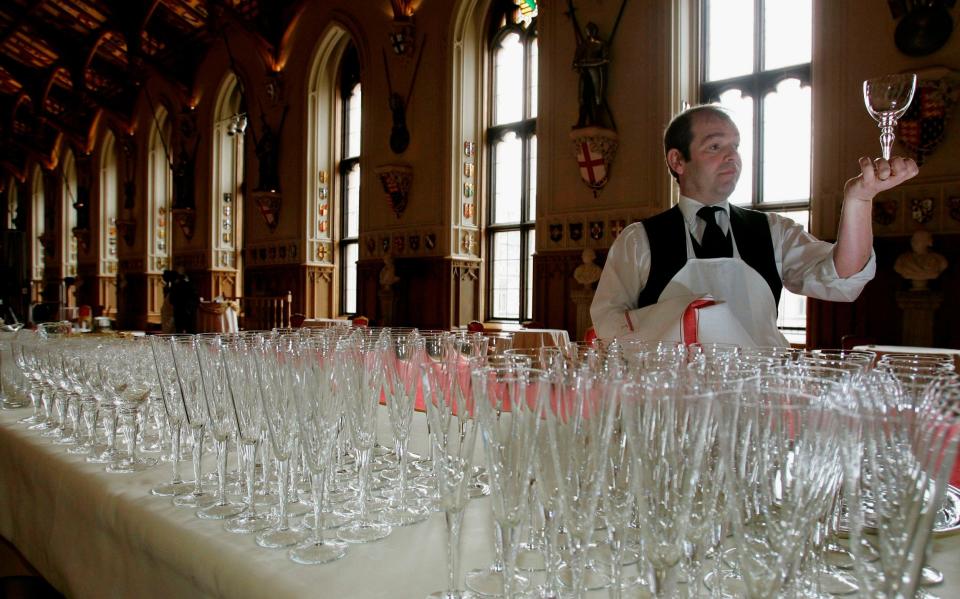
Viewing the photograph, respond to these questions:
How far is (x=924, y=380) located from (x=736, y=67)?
6.91 meters

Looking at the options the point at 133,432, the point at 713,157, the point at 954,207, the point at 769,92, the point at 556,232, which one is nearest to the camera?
the point at 133,432

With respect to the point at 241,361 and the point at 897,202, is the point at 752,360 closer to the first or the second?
the point at 241,361

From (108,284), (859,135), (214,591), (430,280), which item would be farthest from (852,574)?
(108,284)

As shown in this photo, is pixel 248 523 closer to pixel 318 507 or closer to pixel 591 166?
pixel 318 507

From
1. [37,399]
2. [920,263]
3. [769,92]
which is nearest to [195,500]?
[37,399]

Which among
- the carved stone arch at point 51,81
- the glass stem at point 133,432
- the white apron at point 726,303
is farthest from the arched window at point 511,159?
the carved stone arch at point 51,81

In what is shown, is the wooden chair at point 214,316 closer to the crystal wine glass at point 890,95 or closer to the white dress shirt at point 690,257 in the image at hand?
the white dress shirt at point 690,257

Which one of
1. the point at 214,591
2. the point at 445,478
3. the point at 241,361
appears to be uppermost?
the point at 241,361

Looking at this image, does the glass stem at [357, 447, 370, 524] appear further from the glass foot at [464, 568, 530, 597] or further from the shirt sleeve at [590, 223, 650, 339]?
the shirt sleeve at [590, 223, 650, 339]

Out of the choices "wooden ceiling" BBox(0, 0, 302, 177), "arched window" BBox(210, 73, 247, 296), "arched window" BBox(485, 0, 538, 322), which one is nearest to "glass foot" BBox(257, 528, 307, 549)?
"arched window" BBox(485, 0, 538, 322)

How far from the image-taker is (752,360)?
1.16 meters

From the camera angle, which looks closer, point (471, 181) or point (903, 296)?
point (903, 296)

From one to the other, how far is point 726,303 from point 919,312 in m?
3.90

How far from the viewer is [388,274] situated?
9.37 m
